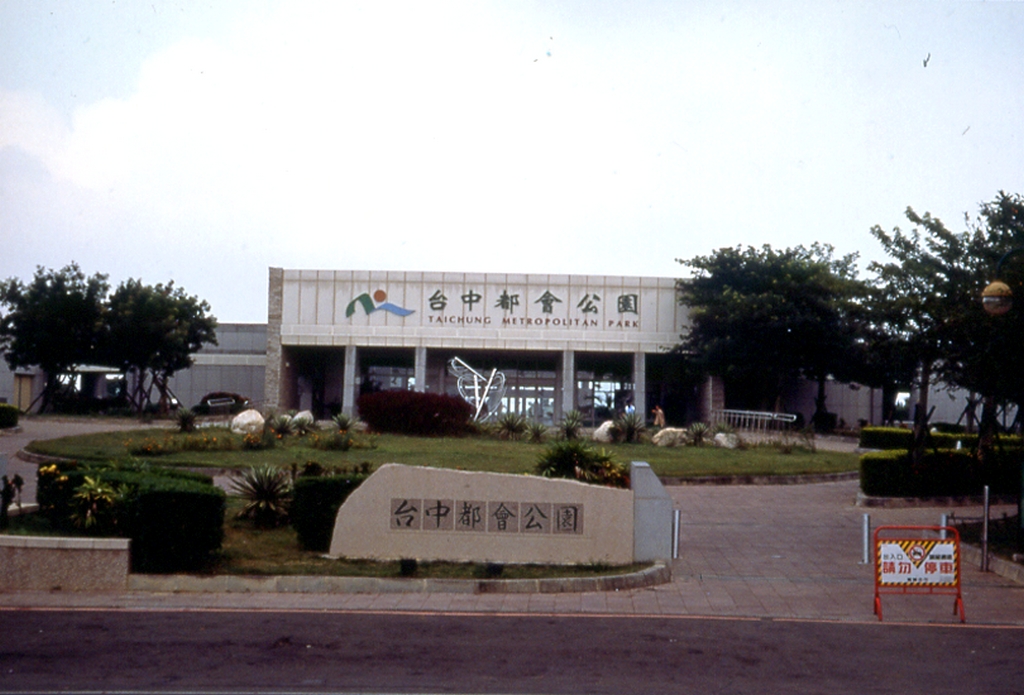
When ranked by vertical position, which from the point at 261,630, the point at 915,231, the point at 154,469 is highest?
the point at 915,231

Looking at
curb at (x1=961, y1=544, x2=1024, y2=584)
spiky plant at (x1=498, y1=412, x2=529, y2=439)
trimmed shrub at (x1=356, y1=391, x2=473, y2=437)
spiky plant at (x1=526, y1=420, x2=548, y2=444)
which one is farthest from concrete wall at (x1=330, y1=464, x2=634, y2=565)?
spiky plant at (x1=498, y1=412, x2=529, y2=439)

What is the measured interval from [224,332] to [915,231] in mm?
40290

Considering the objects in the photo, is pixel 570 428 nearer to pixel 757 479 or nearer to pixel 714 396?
pixel 757 479

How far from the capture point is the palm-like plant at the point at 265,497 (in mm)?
14555

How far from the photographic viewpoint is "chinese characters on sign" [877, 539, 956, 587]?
435 inches

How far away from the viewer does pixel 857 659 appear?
8.61m

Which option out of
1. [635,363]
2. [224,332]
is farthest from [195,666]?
[224,332]

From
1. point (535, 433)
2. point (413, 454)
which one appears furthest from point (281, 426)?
point (535, 433)

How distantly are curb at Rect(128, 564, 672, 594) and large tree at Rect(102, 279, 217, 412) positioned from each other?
3261 centimetres

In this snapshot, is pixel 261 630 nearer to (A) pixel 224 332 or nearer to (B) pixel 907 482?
(B) pixel 907 482

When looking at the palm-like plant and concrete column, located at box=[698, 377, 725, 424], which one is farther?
concrete column, located at box=[698, 377, 725, 424]

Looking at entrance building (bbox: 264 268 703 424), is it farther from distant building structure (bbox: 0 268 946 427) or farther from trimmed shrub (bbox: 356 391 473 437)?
trimmed shrub (bbox: 356 391 473 437)

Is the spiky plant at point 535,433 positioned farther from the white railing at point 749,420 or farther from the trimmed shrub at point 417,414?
the white railing at point 749,420

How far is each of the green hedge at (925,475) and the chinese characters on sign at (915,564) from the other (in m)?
9.48
